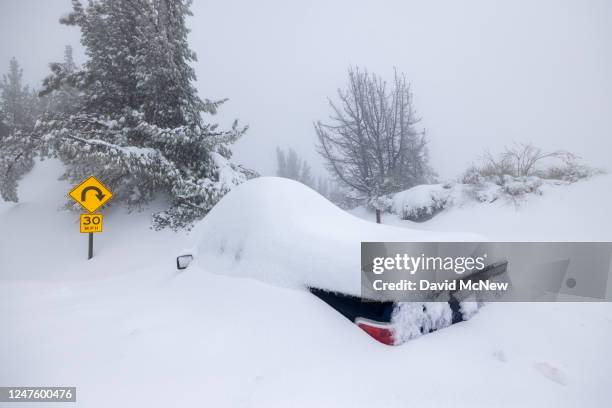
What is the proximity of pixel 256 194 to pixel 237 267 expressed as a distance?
805 millimetres

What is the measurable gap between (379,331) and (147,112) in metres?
9.68

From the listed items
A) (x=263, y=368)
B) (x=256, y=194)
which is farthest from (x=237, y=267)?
(x=263, y=368)

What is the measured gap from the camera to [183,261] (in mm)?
2889

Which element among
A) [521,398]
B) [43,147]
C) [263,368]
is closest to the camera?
[521,398]

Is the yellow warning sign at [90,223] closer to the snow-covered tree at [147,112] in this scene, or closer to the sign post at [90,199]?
the sign post at [90,199]

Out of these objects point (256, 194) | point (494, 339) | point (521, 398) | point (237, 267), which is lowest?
point (521, 398)

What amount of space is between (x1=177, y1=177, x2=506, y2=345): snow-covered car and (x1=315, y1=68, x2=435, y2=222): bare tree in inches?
417

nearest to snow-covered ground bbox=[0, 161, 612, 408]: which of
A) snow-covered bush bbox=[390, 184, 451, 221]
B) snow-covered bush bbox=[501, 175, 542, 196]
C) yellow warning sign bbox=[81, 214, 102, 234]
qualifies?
yellow warning sign bbox=[81, 214, 102, 234]

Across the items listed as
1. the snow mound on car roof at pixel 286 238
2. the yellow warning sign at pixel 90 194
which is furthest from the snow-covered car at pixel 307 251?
the yellow warning sign at pixel 90 194

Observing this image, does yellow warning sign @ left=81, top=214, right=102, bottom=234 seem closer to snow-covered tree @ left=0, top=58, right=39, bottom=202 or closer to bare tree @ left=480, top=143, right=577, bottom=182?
snow-covered tree @ left=0, top=58, right=39, bottom=202

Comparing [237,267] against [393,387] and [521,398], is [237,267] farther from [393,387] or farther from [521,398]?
[521,398]

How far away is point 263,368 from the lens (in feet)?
4.91

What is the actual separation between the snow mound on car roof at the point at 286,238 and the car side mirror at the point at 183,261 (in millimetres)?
91

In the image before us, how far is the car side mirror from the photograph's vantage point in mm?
2871
